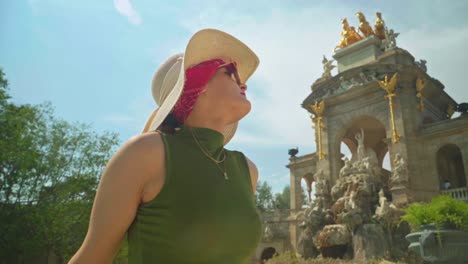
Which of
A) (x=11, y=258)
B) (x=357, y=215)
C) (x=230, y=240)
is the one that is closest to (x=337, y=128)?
(x=357, y=215)

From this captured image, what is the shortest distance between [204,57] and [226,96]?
0.80ft

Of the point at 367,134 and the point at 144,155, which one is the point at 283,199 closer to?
the point at 367,134

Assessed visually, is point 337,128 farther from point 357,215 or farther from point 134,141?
point 134,141

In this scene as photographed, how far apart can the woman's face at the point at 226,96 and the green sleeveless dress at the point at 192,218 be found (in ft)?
0.88

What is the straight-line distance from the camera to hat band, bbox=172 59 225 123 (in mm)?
1999

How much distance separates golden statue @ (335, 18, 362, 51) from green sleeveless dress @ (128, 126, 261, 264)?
33.4 metres

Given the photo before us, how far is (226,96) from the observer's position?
2039 millimetres

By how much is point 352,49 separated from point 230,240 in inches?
1293

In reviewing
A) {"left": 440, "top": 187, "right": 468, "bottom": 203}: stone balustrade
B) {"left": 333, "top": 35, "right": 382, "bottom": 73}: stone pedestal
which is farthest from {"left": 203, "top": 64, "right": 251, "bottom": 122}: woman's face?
{"left": 333, "top": 35, "right": 382, "bottom": 73}: stone pedestal

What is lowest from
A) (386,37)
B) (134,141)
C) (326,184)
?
(134,141)

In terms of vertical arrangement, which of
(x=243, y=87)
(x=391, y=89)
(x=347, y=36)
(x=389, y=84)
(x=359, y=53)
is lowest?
(x=243, y=87)

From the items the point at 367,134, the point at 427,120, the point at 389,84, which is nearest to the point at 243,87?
the point at 389,84

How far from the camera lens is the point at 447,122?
24.5 meters

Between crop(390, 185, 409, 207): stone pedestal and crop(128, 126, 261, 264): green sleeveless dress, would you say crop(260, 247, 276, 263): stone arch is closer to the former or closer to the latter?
crop(390, 185, 409, 207): stone pedestal
